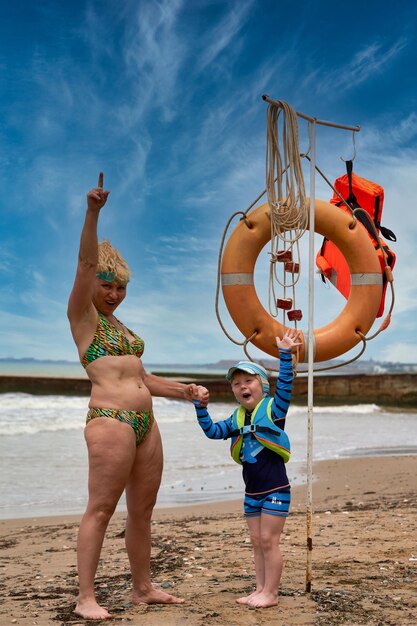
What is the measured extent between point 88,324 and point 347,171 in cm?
261

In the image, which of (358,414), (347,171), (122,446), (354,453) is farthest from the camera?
(358,414)

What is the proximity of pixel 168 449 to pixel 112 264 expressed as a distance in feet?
27.4

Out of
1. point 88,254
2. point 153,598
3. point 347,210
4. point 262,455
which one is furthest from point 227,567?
point 347,210

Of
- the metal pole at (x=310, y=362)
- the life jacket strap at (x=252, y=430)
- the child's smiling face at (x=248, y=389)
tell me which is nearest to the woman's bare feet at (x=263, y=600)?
the metal pole at (x=310, y=362)

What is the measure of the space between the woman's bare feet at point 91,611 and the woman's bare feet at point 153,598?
303mm

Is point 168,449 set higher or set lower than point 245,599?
higher

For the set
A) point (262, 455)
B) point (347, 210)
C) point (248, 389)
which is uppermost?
point (347, 210)

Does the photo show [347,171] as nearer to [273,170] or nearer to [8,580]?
[273,170]

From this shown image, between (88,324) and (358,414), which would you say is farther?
(358,414)

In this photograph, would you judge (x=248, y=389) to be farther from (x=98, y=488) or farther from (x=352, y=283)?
(x=352, y=283)

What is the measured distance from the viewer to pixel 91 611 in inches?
128

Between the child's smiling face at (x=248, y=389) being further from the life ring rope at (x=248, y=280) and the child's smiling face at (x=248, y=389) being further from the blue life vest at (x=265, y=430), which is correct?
the life ring rope at (x=248, y=280)

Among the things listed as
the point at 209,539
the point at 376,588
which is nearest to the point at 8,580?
the point at 209,539

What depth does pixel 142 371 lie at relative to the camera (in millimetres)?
3582
